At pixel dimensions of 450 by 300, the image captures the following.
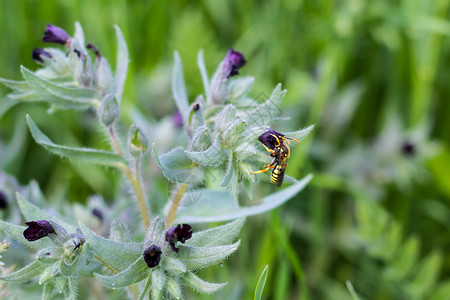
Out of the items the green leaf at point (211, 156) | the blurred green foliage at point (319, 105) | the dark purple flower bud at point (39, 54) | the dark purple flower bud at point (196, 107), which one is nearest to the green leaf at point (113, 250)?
the green leaf at point (211, 156)

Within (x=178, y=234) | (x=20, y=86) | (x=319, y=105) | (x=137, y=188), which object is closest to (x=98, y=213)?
(x=137, y=188)

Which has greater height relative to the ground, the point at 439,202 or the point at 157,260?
the point at 157,260

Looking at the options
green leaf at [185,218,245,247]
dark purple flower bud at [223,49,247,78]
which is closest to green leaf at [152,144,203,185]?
green leaf at [185,218,245,247]

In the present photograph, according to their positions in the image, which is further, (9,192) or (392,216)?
(392,216)

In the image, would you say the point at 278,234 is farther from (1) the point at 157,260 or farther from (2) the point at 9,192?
(2) the point at 9,192

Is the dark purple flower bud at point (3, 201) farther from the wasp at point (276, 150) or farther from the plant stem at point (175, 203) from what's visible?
the wasp at point (276, 150)

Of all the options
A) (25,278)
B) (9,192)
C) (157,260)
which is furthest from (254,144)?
(9,192)

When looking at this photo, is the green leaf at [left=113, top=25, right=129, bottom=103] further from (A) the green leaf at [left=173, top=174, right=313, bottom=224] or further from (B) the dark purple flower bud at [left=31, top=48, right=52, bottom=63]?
(A) the green leaf at [left=173, top=174, right=313, bottom=224]
